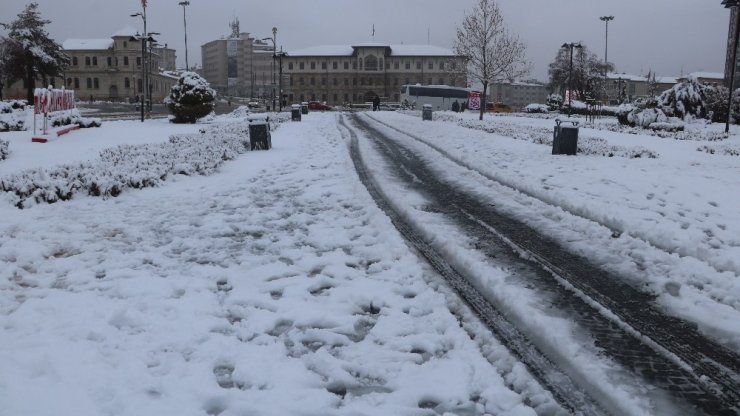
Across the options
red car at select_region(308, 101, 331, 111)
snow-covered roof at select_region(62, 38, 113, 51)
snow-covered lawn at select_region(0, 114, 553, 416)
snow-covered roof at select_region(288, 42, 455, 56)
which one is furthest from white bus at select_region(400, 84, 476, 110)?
snow-covered roof at select_region(62, 38, 113, 51)

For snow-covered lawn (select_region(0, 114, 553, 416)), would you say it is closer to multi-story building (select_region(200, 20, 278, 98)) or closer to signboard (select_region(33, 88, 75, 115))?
signboard (select_region(33, 88, 75, 115))

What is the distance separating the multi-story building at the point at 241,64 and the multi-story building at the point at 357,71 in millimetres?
52749

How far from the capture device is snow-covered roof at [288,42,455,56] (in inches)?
4454

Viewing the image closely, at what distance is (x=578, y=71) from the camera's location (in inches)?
3351

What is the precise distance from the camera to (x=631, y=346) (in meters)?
3.77

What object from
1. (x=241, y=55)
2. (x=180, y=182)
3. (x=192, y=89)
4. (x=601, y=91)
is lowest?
(x=180, y=182)

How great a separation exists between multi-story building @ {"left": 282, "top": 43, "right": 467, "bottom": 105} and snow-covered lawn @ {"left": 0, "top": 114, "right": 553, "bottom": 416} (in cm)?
10897

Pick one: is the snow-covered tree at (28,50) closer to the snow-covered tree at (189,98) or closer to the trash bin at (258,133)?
the snow-covered tree at (189,98)

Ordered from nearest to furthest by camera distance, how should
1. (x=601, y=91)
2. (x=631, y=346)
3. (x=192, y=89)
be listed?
(x=631, y=346) < (x=192, y=89) < (x=601, y=91)

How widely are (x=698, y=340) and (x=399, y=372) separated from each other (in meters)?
2.24

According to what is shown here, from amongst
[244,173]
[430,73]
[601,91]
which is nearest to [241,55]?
[430,73]

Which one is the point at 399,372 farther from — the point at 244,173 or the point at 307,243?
the point at 244,173

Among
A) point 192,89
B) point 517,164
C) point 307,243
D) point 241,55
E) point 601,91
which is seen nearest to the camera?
point 307,243

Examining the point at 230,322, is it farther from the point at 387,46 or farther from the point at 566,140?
the point at 387,46
